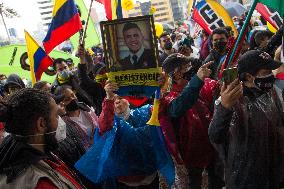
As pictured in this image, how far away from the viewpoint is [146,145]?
3.53 metres

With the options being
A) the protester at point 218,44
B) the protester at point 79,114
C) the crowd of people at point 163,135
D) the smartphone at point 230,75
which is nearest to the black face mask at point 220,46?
the protester at point 218,44

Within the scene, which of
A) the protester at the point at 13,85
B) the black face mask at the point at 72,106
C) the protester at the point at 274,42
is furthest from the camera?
the protester at the point at 13,85

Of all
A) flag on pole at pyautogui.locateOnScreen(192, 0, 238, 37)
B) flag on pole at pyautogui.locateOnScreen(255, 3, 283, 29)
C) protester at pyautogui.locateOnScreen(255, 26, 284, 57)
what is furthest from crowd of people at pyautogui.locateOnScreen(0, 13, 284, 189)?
flag on pole at pyautogui.locateOnScreen(192, 0, 238, 37)

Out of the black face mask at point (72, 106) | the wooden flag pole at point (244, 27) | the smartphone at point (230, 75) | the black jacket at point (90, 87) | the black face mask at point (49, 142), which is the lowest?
the black jacket at point (90, 87)

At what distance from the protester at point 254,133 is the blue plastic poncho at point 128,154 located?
62 cm

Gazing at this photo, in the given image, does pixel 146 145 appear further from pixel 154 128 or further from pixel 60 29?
pixel 60 29

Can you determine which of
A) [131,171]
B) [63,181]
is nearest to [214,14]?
[131,171]

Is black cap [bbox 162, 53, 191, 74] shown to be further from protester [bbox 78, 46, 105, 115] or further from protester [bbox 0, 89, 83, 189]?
protester [bbox 78, 46, 105, 115]

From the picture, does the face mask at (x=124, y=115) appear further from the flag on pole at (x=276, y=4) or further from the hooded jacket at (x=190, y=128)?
the flag on pole at (x=276, y=4)

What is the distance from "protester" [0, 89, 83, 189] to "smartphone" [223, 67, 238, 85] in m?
1.02

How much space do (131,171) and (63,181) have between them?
1299mm

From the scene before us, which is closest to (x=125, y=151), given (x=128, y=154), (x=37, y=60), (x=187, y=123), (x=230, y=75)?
(x=128, y=154)

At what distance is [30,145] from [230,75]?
1.19 meters

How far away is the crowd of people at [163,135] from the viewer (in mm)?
2305
